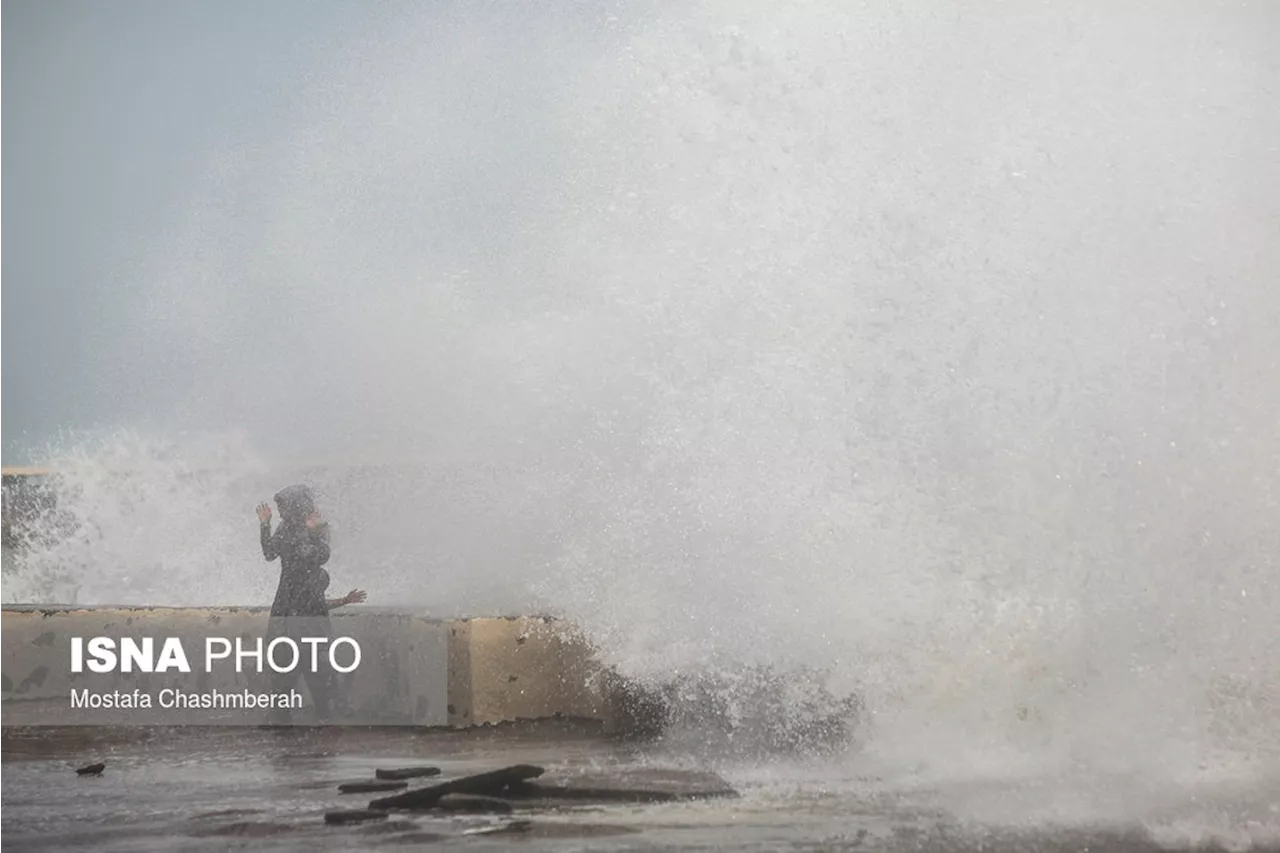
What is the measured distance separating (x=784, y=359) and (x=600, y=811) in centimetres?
241

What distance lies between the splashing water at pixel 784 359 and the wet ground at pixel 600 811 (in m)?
0.41

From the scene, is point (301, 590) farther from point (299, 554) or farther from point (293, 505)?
point (293, 505)

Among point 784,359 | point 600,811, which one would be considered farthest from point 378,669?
point 600,811

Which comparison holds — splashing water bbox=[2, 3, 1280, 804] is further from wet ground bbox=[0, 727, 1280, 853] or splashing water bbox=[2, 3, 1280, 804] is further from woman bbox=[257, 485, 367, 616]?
woman bbox=[257, 485, 367, 616]

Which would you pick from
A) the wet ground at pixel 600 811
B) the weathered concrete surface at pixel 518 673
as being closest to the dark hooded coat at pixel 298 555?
the weathered concrete surface at pixel 518 673

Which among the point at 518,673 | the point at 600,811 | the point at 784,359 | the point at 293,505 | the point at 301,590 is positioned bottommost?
the point at 600,811

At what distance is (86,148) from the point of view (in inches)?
233

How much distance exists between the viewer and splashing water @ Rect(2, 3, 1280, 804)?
3648 mm

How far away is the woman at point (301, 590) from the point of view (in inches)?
160

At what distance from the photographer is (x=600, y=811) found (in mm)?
2471

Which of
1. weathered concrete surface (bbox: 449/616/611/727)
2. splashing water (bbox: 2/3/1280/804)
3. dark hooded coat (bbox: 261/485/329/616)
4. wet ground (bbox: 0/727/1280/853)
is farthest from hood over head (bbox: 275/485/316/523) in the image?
wet ground (bbox: 0/727/1280/853)

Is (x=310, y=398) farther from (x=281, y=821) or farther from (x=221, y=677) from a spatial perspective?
(x=281, y=821)

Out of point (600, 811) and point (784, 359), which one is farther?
point (784, 359)

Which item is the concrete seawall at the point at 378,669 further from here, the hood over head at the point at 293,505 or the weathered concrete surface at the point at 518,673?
the hood over head at the point at 293,505
